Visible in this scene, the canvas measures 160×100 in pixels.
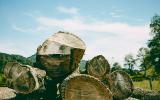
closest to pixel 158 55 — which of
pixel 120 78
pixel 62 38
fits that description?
pixel 120 78

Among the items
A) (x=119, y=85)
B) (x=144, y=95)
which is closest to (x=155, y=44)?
(x=144, y=95)

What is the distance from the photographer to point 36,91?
7.86 m

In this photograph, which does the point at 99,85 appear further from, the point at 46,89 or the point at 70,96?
the point at 46,89

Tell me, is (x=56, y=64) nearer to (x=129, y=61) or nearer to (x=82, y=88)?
(x=82, y=88)

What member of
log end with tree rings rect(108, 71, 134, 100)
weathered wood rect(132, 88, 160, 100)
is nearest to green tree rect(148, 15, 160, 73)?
weathered wood rect(132, 88, 160, 100)

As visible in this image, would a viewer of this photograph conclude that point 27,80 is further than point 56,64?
No

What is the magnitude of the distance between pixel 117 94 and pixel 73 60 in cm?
257

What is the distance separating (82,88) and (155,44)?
95.6 feet

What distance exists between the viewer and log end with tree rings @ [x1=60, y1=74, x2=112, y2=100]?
22.7 feet

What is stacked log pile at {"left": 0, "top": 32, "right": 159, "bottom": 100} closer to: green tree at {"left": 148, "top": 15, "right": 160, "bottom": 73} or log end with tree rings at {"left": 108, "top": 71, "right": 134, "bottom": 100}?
log end with tree rings at {"left": 108, "top": 71, "right": 134, "bottom": 100}

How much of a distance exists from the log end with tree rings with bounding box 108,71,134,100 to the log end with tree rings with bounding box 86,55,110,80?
266mm

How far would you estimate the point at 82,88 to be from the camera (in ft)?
23.0

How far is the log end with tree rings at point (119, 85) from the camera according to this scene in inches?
388

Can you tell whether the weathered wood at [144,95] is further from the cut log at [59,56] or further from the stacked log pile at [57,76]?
the cut log at [59,56]
